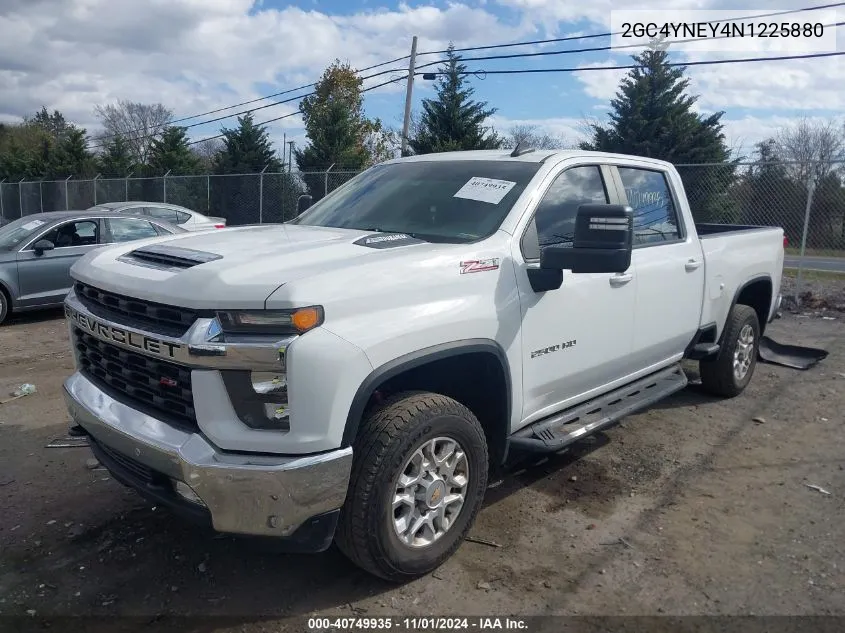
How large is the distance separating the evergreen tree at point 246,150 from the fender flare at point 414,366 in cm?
2597

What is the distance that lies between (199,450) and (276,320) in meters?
0.58

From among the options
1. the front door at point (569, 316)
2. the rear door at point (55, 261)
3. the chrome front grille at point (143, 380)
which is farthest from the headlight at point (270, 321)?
the rear door at point (55, 261)

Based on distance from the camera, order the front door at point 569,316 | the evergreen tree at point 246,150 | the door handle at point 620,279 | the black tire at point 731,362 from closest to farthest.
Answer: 1. the front door at point 569,316
2. the door handle at point 620,279
3. the black tire at point 731,362
4. the evergreen tree at point 246,150

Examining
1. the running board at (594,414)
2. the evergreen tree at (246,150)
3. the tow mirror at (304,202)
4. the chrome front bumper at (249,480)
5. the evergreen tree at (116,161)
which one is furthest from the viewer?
the evergreen tree at (116,161)

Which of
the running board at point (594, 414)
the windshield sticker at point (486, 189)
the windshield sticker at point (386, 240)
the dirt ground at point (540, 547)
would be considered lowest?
the dirt ground at point (540, 547)

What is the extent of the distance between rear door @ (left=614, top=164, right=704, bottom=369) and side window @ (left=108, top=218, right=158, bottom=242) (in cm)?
764

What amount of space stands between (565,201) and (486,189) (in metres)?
0.49

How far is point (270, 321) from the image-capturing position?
261 centimetres

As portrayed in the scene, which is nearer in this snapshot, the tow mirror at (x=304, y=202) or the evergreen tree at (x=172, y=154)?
the tow mirror at (x=304, y=202)

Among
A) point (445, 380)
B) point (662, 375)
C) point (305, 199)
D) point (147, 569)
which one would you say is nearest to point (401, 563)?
point (445, 380)

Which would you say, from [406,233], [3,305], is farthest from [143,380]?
[3,305]

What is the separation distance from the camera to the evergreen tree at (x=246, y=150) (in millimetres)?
28156

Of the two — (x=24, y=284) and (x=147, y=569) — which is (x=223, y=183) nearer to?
(x=24, y=284)

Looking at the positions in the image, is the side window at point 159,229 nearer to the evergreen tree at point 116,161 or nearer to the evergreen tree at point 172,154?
the evergreen tree at point 172,154
